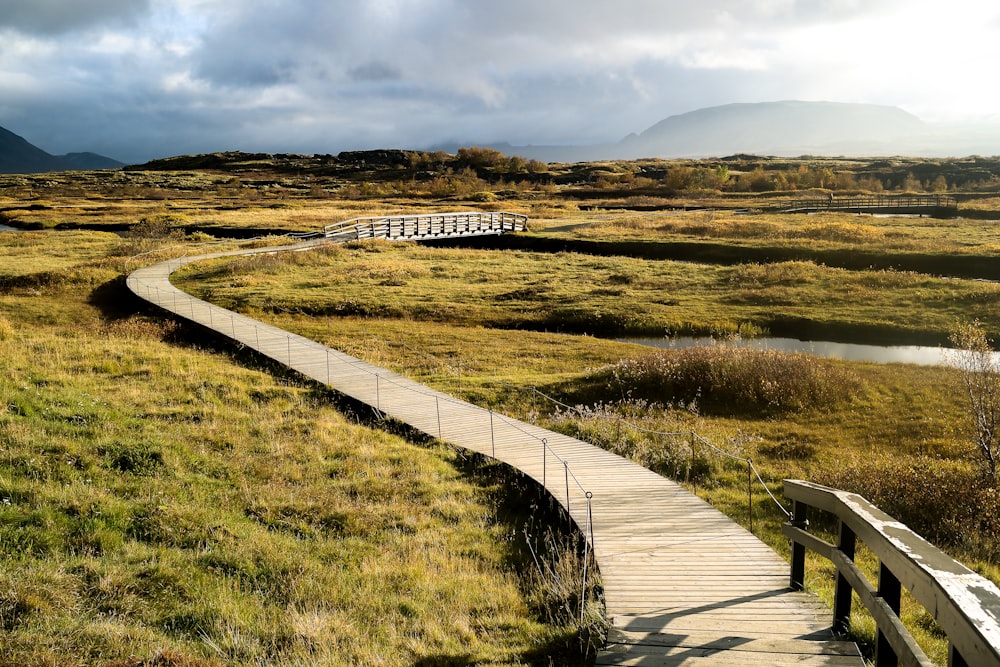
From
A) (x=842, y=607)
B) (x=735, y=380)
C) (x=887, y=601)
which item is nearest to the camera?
(x=887, y=601)

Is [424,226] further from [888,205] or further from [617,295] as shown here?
[888,205]

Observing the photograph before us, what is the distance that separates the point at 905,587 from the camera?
431 centimetres

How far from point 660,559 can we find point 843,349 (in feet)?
75.2

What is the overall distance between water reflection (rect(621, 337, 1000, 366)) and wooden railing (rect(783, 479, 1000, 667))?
20.1 metres

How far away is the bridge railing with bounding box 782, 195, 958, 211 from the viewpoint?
7281 cm

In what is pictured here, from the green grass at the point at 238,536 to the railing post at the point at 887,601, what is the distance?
306 cm

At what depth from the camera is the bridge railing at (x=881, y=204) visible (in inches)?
2867

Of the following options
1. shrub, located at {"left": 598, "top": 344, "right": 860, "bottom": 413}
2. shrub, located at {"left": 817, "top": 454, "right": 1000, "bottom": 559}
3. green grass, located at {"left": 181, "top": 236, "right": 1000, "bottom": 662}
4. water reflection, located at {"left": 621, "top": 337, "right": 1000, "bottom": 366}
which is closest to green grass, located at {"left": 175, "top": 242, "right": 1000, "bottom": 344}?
green grass, located at {"left": 181, "top": 236, "right": 1000, "bottom": 662}

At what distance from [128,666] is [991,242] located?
5110cm

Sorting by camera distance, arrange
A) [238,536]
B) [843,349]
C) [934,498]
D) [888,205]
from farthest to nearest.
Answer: [888,205] → [843,349] → [934,498] → [238,536]

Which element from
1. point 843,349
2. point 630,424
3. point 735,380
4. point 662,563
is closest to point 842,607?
point 662,563

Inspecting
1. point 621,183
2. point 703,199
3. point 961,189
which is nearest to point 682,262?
point 703,199

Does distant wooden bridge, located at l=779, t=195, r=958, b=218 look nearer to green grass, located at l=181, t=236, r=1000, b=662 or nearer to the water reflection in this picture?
green grass, located at l=181, t=236, r=1000, b=662

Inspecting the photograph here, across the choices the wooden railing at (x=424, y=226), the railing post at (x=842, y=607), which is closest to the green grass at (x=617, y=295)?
the wooden railing at (x=424, y=226)
